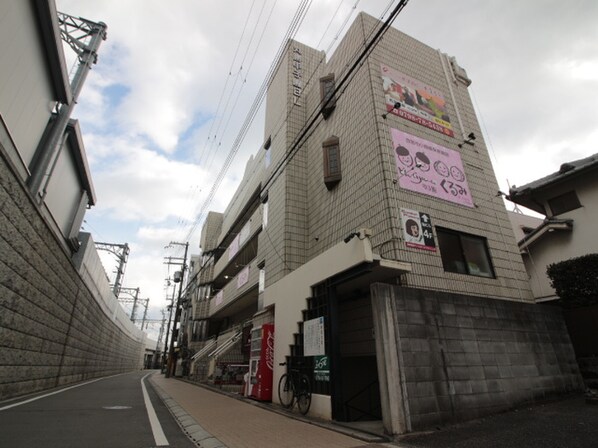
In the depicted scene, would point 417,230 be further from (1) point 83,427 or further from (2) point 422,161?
(1) point 83,427

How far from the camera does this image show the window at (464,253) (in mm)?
9422

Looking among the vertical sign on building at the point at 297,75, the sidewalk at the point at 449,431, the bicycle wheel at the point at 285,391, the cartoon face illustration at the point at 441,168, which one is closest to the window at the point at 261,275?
the bicycle wheel at the point at 285,391

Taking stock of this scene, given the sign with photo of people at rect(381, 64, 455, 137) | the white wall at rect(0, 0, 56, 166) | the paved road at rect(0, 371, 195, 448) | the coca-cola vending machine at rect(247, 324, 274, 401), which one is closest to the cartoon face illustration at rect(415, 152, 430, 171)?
the sign with photo of people at rect(381, 64, 455, 137)

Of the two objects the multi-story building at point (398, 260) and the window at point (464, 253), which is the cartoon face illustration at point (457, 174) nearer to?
the multi-story building at point (398, 260)

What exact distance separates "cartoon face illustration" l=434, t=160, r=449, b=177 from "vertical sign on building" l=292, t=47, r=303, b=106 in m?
8.17

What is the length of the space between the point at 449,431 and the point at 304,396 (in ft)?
12.4

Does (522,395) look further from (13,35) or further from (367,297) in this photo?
(13,35)

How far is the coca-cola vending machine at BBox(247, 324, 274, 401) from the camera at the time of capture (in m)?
10.8

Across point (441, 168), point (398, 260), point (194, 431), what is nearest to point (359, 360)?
point (398, 260)

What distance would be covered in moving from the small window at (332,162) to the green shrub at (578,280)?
8.14m

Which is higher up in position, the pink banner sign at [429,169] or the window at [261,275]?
the pink banner sign at [429,169]

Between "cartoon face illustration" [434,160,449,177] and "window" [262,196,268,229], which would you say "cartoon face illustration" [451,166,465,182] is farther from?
"window" [262,196,268,229]

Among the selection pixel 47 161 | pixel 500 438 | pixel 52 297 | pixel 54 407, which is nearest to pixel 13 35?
pixel 47 161

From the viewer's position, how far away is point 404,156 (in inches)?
401
